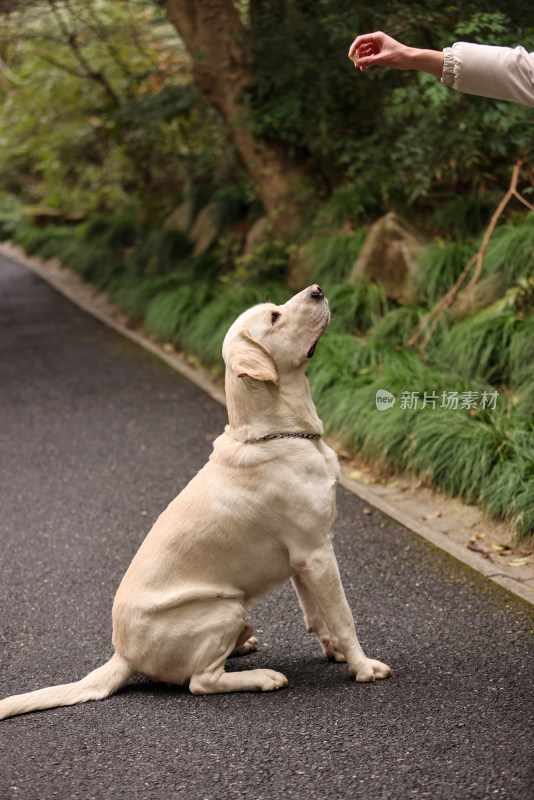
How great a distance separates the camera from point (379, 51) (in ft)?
11.3

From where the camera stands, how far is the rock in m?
7.78

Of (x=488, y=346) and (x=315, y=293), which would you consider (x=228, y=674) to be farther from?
(x=488, y=346)

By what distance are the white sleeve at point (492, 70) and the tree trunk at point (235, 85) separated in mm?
6139

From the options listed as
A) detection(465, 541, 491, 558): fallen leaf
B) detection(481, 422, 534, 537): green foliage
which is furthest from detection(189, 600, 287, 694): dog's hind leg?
detection(481, 422, 534, 537): green foliage

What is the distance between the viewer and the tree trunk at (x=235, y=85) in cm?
952

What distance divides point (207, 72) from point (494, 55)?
7.11 meters

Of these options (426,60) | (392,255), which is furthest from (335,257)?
(426,60)

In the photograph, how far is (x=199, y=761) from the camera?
309cm

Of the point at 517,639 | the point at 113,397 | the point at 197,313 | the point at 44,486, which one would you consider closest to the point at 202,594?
the point at 517,639

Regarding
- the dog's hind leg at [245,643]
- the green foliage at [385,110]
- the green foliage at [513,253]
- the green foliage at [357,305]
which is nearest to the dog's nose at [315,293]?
the dog's hind leg at [245,643]

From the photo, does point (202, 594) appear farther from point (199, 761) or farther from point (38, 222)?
point (38, 222)

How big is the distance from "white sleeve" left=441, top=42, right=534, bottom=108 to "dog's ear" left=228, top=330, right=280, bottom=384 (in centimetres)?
123

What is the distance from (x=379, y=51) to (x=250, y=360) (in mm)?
1335

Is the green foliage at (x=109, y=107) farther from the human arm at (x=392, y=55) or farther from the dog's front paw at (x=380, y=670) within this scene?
the dog's front paw at (x=380, y=670)
